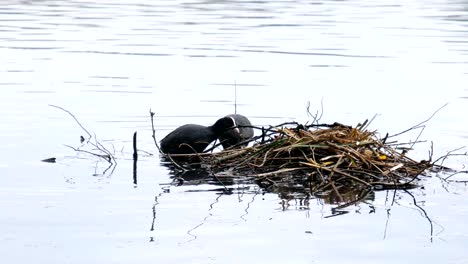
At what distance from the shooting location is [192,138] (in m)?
12.1

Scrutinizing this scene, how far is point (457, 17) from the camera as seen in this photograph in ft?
114

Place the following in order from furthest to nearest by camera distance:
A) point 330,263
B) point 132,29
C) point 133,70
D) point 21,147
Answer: point 132,29
point 133,70
point 21,147
point 330,263

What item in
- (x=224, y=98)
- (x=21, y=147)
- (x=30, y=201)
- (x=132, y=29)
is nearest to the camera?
(x=30, y=201)

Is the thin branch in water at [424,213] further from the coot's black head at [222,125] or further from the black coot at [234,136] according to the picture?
the coot's black head at [222,125]

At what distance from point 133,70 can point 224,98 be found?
12.9 ft

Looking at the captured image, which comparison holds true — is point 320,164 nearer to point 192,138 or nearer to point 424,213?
point 424,213

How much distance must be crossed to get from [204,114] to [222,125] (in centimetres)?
232

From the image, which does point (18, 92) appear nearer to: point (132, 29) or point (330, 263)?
point (330, 263)

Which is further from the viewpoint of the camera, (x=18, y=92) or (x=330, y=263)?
(x=18, y=92)

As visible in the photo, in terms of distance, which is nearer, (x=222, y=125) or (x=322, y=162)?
(x=322, y=162)

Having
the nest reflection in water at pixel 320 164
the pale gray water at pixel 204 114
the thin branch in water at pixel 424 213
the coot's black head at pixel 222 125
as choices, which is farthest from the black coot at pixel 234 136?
the thin branch in water at pixel 424 213

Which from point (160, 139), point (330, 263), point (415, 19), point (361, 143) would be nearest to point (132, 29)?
point (415, 19)

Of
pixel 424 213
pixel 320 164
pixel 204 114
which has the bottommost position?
pixel 424 213

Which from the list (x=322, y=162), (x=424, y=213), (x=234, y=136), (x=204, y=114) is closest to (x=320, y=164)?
(x=322, y=162)
